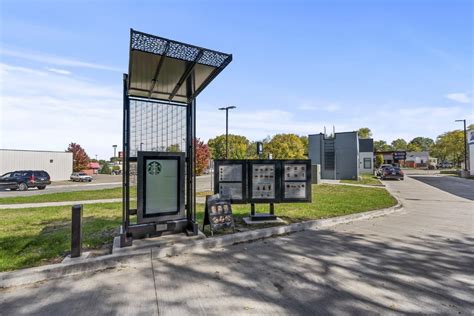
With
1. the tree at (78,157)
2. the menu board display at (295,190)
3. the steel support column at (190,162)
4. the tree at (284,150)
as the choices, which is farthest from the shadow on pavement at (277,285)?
the tree at (78,157)

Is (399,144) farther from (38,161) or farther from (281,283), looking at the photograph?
(281,283)

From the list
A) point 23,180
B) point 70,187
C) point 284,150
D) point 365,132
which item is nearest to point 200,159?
point 70,187

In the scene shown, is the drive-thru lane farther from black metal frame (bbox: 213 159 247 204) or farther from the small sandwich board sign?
black metal frame (bbox: 213 159 247 204)

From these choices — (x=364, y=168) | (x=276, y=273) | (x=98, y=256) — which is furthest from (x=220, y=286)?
(x=364, y=168)

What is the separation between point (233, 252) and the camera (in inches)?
213

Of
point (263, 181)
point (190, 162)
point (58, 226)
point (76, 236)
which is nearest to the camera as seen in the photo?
point (76, 236)

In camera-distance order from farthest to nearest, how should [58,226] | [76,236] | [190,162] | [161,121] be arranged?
[58,226], [161,121], [190,162], [76,236]

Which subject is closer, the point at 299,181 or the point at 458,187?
the point at 299,181

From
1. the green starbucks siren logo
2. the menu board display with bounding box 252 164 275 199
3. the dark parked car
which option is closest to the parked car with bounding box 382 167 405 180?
the menu board display with bounding box 252 164 275 199

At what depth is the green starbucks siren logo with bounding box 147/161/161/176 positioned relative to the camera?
5.89 metres

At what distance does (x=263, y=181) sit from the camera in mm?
7742

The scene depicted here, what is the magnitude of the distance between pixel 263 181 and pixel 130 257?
159 inches

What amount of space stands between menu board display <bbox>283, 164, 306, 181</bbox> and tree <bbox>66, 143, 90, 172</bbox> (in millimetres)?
50800

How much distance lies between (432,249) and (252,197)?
13.5ft
